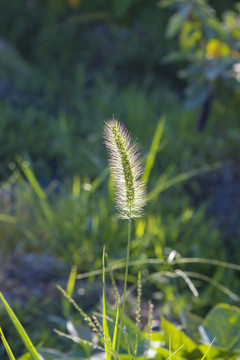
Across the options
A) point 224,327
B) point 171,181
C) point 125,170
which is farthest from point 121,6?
point 125,170

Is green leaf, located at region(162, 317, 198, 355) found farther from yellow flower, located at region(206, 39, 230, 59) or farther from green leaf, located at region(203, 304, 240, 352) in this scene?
yellow flower, located at region(206, 39, 230, 59)

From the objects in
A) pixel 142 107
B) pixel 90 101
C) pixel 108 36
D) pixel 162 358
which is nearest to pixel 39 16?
pixel 108 36

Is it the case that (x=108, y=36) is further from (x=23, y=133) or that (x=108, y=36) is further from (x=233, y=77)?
(x=233, y=77)

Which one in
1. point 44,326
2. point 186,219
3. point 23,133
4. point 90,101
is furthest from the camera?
point 90,101

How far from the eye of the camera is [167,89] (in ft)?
17.3

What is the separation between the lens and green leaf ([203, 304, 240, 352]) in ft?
5.04

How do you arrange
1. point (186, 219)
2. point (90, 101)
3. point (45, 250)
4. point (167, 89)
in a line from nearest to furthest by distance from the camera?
point (45, 250), point (186, 219), point (90, 101), point (167, 89)

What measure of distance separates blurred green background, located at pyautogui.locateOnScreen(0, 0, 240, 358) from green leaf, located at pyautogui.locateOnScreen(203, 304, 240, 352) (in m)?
0.24

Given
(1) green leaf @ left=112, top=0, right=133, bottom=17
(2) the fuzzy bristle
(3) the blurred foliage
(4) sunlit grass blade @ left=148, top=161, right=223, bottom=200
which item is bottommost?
(2) the fuzzy bristle

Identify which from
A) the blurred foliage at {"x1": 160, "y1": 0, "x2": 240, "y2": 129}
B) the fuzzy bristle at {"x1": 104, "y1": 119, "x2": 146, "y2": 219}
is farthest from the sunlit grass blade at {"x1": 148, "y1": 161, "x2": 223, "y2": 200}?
the fuzzy bristle at {"x1": 104, "y1": 119, "x2": 146, "y2": 219}

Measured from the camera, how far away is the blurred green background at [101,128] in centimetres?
251

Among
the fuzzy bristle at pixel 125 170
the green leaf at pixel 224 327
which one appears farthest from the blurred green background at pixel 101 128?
the fuzzy bristle at pixel 125 170

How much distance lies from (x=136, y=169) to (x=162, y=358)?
2.24ft

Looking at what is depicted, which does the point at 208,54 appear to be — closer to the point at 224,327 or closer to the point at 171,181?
the point at 171,181
